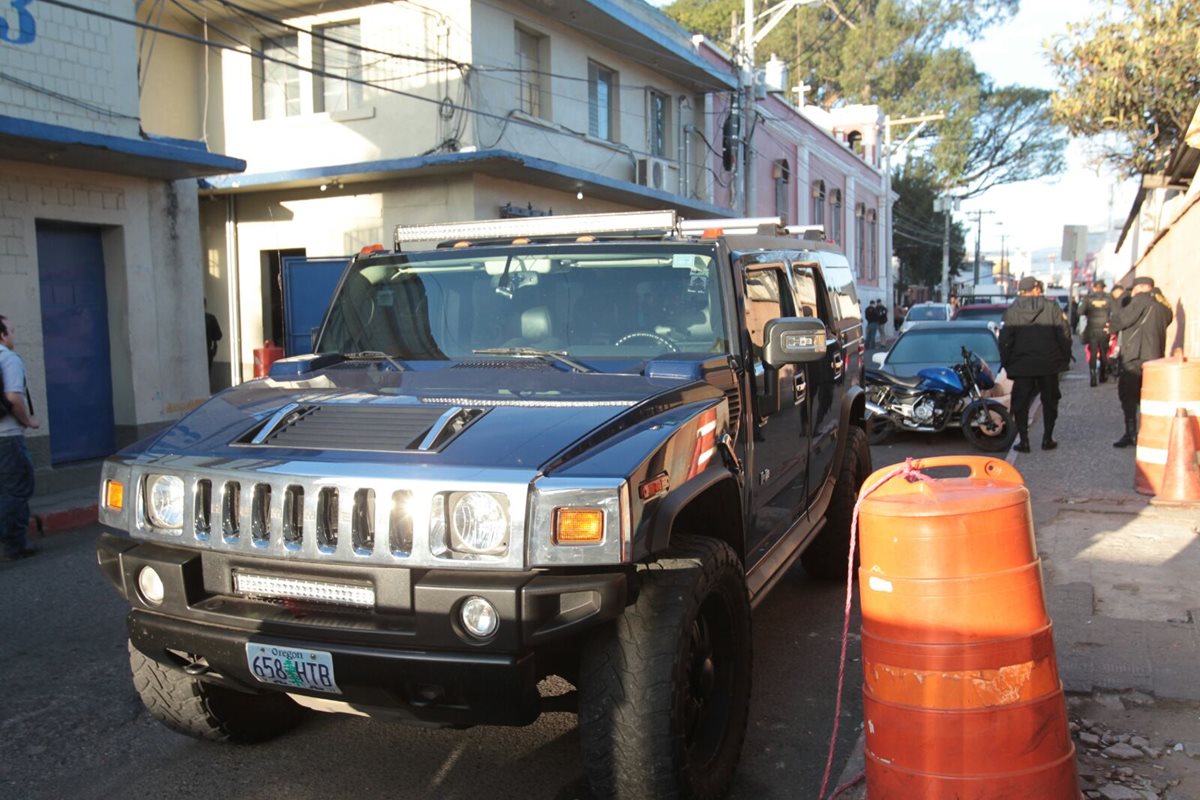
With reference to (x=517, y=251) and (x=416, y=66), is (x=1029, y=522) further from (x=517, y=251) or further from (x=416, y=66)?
(x=416, y=66)

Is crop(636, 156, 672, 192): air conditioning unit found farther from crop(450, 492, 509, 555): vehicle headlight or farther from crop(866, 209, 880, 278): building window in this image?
crop(866, 209, 880, 278): building window

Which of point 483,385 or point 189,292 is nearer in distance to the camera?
point 483,385

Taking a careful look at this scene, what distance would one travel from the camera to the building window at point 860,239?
40.8 m

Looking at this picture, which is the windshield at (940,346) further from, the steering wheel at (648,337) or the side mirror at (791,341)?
the steering wheel at (648,337)

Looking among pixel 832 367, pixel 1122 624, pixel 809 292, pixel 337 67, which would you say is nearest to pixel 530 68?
pixel 337 67

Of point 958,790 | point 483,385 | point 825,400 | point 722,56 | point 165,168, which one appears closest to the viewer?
point 958,790

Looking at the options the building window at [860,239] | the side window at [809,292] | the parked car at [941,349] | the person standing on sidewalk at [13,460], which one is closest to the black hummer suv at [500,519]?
the side window at [809,292]

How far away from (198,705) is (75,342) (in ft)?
29.7

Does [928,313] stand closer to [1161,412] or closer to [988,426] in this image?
[988,426]

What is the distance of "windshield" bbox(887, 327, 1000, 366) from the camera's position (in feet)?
44.6

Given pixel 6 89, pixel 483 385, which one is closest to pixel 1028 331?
pixel 483 385

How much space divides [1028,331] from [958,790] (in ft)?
28.5

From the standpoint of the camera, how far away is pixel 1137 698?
432 cm

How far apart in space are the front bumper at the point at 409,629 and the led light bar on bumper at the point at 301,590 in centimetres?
2
